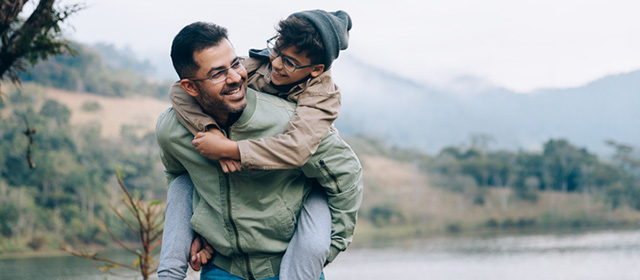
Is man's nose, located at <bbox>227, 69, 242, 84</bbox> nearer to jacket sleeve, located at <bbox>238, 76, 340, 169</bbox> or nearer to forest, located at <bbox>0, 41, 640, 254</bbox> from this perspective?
jacket sleeve, located at <bbox>238, 76, 340, 169</bbox>

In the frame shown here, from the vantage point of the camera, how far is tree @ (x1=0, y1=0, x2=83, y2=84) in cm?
334

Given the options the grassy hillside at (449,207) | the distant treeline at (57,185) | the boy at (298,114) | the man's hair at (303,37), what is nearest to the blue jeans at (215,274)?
the boy at (298,114)

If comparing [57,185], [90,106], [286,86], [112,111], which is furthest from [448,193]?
[286,86]

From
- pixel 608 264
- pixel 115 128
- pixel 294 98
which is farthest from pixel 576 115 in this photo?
pixel 294 98

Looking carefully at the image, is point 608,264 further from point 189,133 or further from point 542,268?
point 189,133

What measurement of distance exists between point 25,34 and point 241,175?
222 cm

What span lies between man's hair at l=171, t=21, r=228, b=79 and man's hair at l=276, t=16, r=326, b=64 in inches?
9.0

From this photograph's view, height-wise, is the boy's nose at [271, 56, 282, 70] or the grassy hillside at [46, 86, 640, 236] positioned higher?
the boy's nose at [271, 56, 282, 70]

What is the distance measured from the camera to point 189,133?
1836mm

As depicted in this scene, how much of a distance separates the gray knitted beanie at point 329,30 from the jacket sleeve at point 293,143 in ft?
0.63

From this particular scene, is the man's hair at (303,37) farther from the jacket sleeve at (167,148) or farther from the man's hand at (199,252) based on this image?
the man's hand at (199,252)

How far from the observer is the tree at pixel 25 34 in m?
3.34

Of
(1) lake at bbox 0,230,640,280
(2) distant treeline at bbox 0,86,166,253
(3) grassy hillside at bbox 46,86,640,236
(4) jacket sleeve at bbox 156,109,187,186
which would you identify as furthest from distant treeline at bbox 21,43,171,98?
(4) jacket sleeve at bbox 156,109,187,186

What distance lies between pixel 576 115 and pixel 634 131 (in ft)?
81.0
